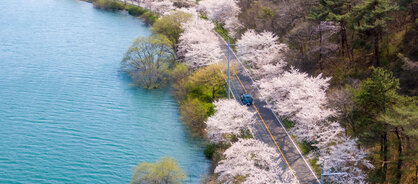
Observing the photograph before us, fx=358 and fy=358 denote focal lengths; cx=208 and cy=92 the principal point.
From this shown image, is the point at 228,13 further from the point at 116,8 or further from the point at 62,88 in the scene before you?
the point at 116,8

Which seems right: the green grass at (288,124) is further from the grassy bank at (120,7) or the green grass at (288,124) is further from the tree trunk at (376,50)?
the grassy bank at (120,7)

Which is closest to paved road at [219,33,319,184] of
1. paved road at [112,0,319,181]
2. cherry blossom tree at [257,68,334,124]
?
paved road at [112,0,319,181]

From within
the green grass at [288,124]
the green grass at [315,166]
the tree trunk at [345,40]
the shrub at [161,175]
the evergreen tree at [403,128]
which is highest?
the tree trunk at [345,40]

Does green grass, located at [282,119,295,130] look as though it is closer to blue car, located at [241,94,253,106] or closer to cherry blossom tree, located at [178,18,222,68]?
blue car, located at [241,94,253,106]

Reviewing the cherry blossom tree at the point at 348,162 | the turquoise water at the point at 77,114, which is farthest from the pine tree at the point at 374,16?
the turquoise water at the point at 77,114

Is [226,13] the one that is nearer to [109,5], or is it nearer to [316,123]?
[109,5]

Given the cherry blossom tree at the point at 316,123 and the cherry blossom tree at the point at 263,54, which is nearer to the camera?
the cherry blossom tree at the point at 316,123
